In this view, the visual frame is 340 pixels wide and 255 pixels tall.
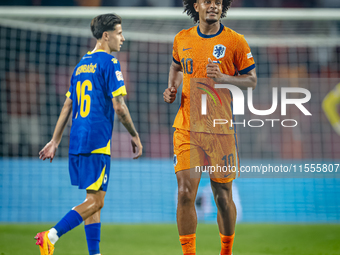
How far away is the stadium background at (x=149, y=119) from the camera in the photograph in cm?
623

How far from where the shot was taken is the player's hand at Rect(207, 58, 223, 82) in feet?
9.06

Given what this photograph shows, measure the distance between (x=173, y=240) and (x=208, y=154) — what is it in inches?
73.8

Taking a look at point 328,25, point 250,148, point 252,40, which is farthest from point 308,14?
point 250,148

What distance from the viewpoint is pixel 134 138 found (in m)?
3.08

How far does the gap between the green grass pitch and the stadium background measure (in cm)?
71

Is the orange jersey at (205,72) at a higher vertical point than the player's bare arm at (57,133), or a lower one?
higher

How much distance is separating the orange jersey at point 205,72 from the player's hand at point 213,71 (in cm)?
15

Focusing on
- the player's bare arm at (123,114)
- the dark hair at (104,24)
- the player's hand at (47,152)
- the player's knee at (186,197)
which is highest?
the dark hair at (104,24)

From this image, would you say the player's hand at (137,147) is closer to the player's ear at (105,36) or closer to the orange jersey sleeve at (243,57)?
the player's ear at (105,36)

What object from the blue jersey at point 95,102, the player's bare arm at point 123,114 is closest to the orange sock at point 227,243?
the player's bare arm at point 123,114

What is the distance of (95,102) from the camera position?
3.01m

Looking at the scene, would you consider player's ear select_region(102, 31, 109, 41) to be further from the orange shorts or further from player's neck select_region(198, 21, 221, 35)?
the orange shorts

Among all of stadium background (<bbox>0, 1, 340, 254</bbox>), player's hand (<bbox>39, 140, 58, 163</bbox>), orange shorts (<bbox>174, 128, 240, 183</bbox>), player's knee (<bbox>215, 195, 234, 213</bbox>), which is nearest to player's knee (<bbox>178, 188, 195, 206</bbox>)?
orange shorts (<bbox>174, 128, 240, 183</bbox>)

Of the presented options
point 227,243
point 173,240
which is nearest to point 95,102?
point 227,243
